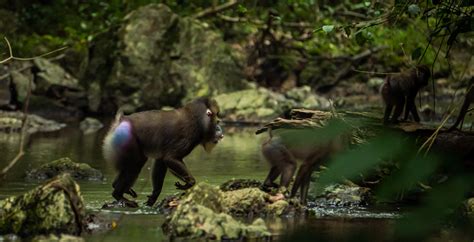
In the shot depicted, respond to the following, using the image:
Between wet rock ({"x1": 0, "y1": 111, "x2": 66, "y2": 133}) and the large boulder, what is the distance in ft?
9.31

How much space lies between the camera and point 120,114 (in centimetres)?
806

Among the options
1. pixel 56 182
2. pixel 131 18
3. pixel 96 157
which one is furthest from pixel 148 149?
pixel 131 18

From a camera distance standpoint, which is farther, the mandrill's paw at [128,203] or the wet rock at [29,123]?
the wet rock at [29,123]

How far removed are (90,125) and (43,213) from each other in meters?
14.0

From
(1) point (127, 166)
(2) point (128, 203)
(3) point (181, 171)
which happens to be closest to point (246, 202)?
(3) point (181, 171)

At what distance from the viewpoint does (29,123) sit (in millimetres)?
19234

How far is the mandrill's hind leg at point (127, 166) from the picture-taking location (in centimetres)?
795

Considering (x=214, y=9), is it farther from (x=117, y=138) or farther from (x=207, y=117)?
(x=117, y=138)

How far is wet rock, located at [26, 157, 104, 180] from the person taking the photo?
10.1 metres

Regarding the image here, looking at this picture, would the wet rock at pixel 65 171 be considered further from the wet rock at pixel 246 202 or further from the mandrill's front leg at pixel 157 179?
the wet rock at pixel 246 202

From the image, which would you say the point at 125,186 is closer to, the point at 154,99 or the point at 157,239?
the point at 157,239

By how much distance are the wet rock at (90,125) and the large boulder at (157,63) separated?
2.32 m

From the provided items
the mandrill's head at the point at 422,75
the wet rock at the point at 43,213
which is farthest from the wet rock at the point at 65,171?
the wet rock at the point at 43,213

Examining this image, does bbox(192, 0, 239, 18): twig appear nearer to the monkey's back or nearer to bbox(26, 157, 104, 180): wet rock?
bbox(26, 157, 104, 180): wet rock
